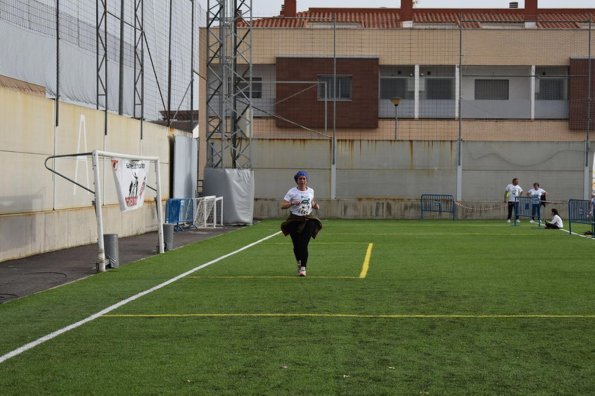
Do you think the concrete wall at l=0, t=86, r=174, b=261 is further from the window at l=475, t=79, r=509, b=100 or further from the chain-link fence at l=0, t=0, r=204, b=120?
the window at l=475, t=79, r=509, b=100

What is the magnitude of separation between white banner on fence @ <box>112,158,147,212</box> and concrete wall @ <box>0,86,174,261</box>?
2080mm

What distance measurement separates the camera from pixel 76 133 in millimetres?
25578

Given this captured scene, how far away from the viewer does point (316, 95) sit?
181 feet

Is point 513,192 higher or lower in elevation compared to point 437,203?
higher

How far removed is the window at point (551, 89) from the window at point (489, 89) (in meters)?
1.81

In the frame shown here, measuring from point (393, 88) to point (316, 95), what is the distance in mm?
4159

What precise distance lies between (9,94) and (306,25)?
4001cm

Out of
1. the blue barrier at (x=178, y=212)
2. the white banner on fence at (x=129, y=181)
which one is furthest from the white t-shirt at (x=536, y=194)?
the white banner on fence at (x=129, y=181)

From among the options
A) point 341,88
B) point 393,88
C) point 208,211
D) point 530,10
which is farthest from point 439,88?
point 208,211

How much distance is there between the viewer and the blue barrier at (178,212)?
112ft

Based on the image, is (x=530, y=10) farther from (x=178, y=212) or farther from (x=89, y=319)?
(x=89, y=319)

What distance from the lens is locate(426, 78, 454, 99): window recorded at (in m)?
55.6

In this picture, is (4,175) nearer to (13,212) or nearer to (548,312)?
(13,212)

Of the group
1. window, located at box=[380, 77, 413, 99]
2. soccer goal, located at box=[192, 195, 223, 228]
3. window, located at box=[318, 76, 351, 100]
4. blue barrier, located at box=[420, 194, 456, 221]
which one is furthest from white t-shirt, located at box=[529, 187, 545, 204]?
window, located at box=[318, 76, 351, 100]
